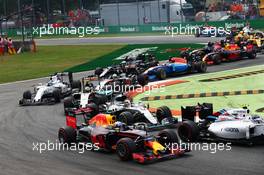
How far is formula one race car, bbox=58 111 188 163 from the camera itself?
14.4 m

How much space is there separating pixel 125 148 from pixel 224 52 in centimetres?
2423

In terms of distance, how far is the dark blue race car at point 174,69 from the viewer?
31.6m

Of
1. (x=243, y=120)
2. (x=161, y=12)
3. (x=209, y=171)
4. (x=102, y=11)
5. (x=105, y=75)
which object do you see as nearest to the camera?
(x=209, y=171)

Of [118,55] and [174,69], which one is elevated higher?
[174,69]

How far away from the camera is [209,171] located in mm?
13117

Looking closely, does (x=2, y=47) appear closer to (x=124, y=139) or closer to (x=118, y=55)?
(x=118, y=55)

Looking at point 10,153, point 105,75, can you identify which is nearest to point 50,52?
point 105,75

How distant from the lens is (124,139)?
48.0 feet

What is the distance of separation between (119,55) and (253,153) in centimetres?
3311

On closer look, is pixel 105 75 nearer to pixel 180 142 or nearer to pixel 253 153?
pixel 180 142

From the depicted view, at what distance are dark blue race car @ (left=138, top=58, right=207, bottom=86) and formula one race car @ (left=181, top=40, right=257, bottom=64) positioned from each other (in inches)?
114
